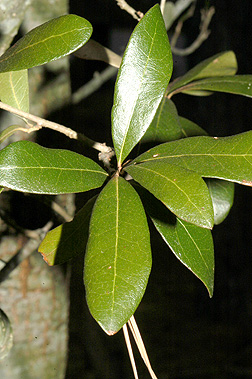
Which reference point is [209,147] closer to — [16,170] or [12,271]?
[16,170]

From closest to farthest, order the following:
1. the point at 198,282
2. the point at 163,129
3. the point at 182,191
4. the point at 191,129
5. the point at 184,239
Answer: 1. the point at 182,191
2. the point at 184,239
3. the point at 163,129
4. the point at 191,129
5. the point at 198,282

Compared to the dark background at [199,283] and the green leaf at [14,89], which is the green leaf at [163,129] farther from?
the dark background at [199,283]

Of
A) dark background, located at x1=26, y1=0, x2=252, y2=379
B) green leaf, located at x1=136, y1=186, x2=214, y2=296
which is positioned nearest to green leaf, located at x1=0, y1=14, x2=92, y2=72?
green leaf, located at x1=136, y1=186, x2=214, y2=296

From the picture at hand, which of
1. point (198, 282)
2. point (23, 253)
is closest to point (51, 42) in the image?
point (23, 253)

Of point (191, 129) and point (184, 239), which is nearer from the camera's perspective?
point (184, 239)

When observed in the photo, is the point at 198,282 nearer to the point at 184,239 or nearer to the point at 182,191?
the point at 184,239

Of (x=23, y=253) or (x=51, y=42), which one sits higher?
(x=51, y=42)
